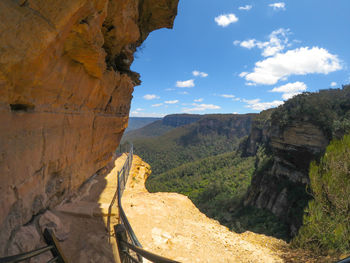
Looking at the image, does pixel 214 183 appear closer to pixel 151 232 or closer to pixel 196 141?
pixel 151 232

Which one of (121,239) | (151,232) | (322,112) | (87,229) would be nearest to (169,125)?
(322,112)

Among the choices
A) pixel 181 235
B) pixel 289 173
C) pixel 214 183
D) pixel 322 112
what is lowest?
pixel 214 183

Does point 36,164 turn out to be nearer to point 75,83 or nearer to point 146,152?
point 75,83

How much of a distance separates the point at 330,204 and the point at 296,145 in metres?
13.9

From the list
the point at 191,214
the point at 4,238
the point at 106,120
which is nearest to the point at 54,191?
the point at 4,238

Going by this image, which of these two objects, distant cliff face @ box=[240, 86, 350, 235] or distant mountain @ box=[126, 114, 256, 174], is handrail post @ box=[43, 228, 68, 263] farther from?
distant mountain @ box=[126, 114, 256, 174]

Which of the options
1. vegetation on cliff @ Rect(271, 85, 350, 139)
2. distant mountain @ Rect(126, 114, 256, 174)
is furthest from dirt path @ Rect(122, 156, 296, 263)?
distant mountain @ Rect(126, 114, 256, 174)

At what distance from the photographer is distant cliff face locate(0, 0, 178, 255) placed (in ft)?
8.95

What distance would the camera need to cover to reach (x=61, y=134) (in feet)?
15.3

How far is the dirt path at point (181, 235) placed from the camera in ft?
16.6

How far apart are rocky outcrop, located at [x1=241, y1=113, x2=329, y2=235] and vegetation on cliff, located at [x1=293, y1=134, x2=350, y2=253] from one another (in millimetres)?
10384

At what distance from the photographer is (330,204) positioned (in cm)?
780

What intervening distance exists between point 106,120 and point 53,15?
17.1ft

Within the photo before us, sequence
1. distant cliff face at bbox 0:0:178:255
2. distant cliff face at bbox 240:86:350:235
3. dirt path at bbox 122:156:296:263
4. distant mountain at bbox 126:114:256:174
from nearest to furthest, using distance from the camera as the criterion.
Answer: distant cliff face at bbox 0:0:178:255, dirt path at bbox 122:156:296:263, distant cliff face at bbox 240:86:350:235, distant mountain at bbox 126:114:256:174
